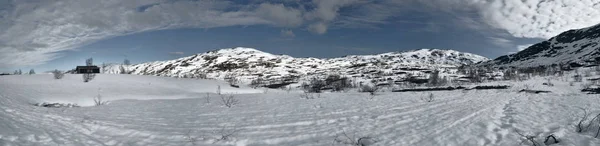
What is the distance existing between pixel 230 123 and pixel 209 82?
23.3m

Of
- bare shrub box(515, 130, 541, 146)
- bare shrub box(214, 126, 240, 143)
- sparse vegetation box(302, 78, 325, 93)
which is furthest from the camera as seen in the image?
sparse vegetation box(302, 78, 325, 93)

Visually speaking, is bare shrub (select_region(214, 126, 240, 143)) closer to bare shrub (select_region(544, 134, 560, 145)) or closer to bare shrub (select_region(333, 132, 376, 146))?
bare shrub (select_region(333, 132, 376, 146))

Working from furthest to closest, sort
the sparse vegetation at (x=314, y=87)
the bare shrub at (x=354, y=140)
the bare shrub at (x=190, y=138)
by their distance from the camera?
the sparse vegetation at (x=314, y=87) < the bare shrub at (x=190, y=138) < the bare shrub at (x=354, y=140)

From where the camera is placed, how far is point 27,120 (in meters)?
6.71

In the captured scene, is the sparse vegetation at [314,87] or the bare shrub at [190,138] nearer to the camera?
the bare shrub at [190,138]

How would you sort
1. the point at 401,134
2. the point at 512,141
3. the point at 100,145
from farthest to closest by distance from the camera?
the point at 401,134 → the point at 100,145 → the point at 512,141

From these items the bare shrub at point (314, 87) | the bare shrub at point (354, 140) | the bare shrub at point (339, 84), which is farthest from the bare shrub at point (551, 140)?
the bare shrub at point (339, 84)

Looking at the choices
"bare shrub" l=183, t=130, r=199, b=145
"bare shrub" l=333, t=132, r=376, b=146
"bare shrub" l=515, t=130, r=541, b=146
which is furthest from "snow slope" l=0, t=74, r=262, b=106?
"bare shrub" l=515, t=130, r=541, b=146

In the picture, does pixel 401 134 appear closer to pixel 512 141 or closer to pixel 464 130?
pixel 464 130

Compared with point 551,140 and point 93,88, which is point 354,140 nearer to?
point 551,140

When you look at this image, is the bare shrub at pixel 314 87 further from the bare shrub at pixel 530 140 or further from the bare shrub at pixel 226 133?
the bare shrub at pixel 530 140

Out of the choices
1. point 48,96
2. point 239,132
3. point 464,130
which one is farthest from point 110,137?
point 48,96

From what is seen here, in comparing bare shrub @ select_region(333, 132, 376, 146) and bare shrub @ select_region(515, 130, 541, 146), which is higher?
bare shrub @ select_region(515, 130, 541, 146)

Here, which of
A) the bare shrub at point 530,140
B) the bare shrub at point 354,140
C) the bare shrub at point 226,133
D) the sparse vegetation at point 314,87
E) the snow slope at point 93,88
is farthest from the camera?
the sparse vegetation at point 314,87
